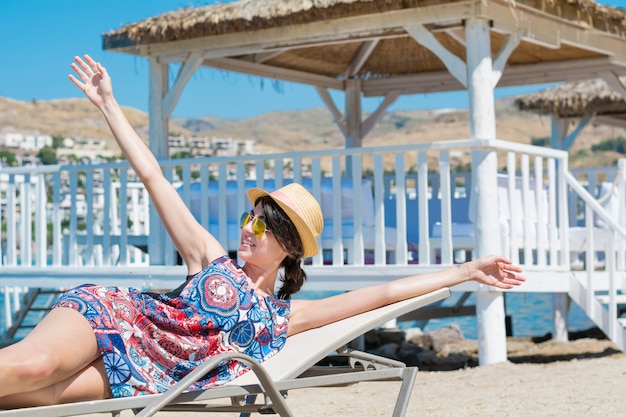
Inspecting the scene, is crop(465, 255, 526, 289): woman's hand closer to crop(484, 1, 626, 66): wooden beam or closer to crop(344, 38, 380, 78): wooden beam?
crop(484, 1, 626, 66): wooden beam

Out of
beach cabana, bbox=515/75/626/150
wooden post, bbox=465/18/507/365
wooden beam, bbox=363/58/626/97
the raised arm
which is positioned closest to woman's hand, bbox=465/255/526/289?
the raised arm

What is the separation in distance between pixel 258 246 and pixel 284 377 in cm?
56

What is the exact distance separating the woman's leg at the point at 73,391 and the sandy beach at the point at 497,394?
2778 millimetres

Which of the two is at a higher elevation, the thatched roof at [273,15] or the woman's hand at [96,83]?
the thatched roof at [273,15]

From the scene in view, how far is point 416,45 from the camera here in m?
11.5

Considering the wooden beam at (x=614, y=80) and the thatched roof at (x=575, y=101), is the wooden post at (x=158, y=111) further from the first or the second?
the thatched roof at (x=575, y=101)

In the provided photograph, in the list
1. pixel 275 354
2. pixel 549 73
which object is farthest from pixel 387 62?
pixel 275 354

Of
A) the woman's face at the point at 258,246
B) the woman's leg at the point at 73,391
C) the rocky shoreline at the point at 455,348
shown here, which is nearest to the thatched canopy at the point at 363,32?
the rocky shoreline at the point at 455,348

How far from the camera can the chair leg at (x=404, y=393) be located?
11.9 feet

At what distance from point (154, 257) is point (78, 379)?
599 cm

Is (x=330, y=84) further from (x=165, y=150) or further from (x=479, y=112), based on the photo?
(x=479, y=112)

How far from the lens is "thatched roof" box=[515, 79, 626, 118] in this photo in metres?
13.8

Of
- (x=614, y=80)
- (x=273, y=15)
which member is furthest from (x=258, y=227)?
(x=614, y=80)

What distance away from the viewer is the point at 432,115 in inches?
3521
